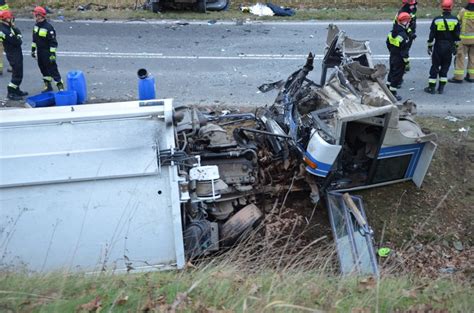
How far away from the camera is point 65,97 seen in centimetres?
575

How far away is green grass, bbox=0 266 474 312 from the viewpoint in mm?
3262

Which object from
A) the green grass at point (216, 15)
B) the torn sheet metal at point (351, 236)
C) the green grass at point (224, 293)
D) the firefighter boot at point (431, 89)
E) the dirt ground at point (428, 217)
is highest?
the green grass at point (216, 15)

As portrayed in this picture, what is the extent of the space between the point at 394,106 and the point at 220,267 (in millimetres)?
2868

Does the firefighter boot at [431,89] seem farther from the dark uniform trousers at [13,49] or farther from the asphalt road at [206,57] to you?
the dark uniform trousers at [13,49]

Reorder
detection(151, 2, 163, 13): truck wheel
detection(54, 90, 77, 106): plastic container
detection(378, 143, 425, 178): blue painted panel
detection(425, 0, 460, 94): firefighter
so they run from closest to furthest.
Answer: detection(54, 90, 77, 106): plastic container → detection(378, 143, 425, 178): blue painted panel → detection(425, 0, 460, 94): firefighter → detection(151, 2, 163, 13): truck wheel

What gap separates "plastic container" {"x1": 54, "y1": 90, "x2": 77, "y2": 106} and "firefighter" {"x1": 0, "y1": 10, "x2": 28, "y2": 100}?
4.38 meters

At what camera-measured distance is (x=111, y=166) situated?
479 centimetres

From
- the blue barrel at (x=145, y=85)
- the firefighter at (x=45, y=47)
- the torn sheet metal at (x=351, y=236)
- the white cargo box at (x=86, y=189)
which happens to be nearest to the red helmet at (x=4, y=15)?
the firefighter at (x=45, y=47)

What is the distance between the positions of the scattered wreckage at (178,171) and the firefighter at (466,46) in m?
4.39

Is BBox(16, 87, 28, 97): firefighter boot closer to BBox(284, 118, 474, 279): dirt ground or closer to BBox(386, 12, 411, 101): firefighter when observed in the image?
BBox(284, 118, 474, 279): dirt ground

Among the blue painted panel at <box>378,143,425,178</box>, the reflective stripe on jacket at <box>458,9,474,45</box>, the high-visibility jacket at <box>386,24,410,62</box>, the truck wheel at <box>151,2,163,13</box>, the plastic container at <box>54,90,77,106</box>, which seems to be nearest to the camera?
the plastic container at <box>54,90,77,106</box>

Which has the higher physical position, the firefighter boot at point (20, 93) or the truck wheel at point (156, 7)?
the truck wheel at point (156, 7)

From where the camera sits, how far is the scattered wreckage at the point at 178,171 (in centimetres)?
474

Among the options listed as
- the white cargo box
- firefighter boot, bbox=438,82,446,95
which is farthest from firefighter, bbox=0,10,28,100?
firefighter boot, bbox=438,82,446,95
